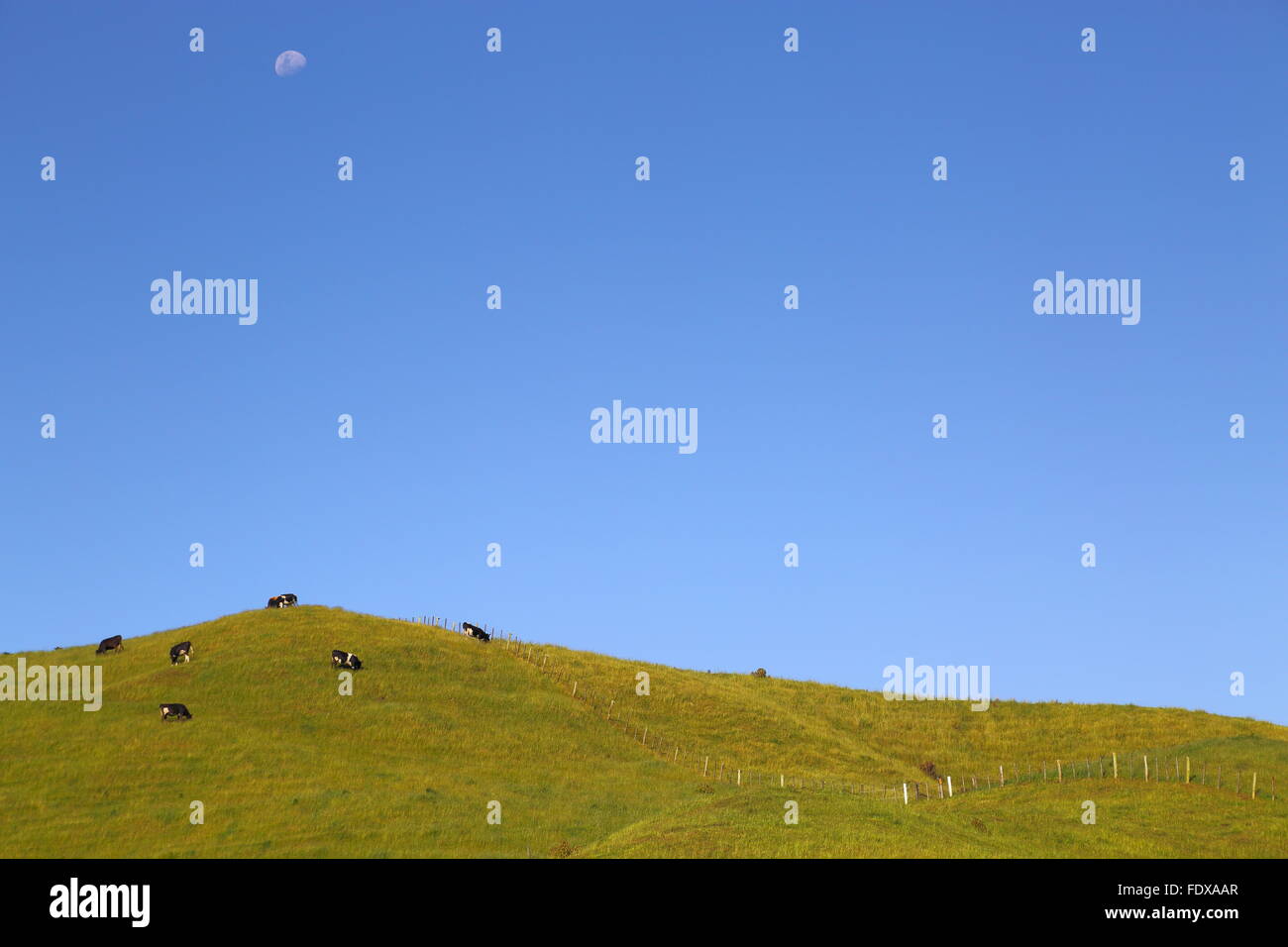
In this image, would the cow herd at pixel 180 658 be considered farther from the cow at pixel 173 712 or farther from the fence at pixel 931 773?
the fence at pixel 931 773

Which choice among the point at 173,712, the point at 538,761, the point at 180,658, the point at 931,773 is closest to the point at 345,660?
the point at 180,658

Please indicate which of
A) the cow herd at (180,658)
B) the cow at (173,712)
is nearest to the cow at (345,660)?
the cow herd at (180,658)

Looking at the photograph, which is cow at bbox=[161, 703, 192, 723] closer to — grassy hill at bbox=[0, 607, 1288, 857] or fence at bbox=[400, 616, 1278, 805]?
grassy hill at bbox=[0, 607, 1288, 857]

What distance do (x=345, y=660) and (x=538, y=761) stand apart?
56.7 ft

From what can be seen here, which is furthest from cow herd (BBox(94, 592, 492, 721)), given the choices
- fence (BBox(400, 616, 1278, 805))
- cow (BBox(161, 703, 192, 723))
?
fence (BBox(400, 616, 1278, 805))

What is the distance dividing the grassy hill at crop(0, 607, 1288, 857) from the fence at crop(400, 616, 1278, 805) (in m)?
0.34

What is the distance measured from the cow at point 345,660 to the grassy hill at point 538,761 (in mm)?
732

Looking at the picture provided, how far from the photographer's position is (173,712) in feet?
226

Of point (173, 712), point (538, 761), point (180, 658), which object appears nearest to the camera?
point (173, 712)

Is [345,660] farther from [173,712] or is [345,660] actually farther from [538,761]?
[538,761]

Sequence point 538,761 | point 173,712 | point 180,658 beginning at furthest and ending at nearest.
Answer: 1. point 180,658
2. point 538,761
3. point 173,712
